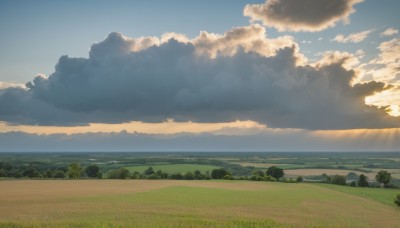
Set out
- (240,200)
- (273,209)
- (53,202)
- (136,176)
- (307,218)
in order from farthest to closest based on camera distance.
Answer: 1. (136,176)
2. (240,200)
3. (53,202)
4. (273,209)
5. (307,218)

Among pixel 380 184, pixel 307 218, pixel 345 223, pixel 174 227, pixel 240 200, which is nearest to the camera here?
pixel 174 227

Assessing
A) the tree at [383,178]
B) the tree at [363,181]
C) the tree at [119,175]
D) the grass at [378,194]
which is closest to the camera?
the grass at [378,194]

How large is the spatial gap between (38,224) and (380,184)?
333 ft

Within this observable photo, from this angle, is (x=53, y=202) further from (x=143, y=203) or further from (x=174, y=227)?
(x=174, y=227)

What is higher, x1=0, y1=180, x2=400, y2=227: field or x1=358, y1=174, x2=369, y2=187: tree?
x1=0, y1=180, x2=400, y2=227: field

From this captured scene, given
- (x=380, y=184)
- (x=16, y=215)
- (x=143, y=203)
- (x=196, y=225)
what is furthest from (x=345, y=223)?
→ (x=380, y=184)

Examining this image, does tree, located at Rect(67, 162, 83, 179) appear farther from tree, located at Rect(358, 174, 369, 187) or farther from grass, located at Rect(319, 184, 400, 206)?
tree, located at Rect(358, 174, 369, 187)

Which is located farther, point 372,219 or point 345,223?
point 372,219

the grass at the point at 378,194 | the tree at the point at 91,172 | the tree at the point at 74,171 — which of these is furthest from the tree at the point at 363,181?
the tree at the point at 74,171

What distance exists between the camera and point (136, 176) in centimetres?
11925

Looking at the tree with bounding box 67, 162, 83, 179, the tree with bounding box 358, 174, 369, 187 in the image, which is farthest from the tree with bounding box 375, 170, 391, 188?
the tree with bounding box 67, 162, 83, 179

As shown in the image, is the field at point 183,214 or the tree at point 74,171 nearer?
the field at point 183,214

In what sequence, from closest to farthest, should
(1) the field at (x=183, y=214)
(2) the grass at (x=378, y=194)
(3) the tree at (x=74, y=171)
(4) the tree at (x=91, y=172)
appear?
(1) the field at (x=183, y=214) < (2) the grass at (x=378, y=194) < (3) the tree at (x=74, y=171) < (4) the tree at (x=91, y=172)

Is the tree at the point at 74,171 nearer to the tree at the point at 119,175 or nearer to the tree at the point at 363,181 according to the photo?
the tree at the point at 119,175
